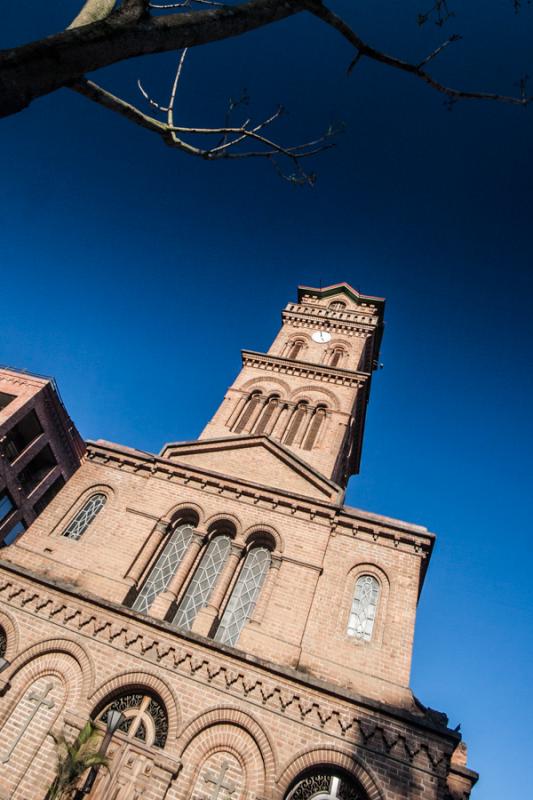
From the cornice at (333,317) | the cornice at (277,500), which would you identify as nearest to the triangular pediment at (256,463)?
the cornice at (277,500)

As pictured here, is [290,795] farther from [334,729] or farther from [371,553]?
[371,553]

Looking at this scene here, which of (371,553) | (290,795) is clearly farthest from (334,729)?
(371,553)

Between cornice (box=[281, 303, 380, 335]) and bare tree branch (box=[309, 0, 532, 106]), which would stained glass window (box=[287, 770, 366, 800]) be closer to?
bare tree branch (box=[309, 0, 532, 106])

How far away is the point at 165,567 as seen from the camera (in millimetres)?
12883

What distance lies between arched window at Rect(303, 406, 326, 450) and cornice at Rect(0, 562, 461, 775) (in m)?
9.10

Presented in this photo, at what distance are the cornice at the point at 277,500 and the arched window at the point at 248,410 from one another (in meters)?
4.51

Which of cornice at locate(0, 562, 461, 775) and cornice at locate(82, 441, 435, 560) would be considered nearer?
cornice at locate(0, 562, 461, 775)

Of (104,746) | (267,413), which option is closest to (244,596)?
(104,746)

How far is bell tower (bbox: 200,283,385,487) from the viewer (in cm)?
1811

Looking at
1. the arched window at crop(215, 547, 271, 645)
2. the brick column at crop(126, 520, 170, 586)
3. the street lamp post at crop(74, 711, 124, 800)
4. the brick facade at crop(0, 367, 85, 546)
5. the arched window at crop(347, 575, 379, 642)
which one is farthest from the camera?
the brick facade at crop(0, 367, 85, 546)

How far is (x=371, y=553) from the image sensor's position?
1233 centimetres

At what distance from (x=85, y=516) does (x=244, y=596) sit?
18.2 ft

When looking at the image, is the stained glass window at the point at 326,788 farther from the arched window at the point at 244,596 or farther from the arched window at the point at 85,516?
the arched window at the point at 85,516

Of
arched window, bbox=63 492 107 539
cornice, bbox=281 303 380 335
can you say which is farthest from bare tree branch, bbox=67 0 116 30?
cornice, bbox=281 303 380 335
